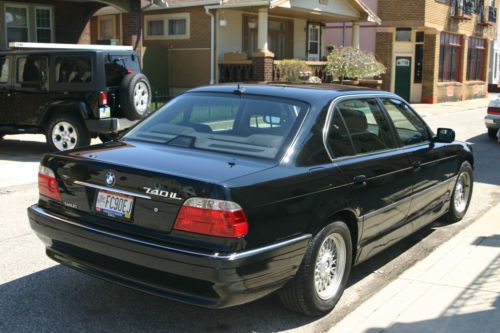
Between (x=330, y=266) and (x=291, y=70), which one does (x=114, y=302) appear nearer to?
(x=330, y=266)

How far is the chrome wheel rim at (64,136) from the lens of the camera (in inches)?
425

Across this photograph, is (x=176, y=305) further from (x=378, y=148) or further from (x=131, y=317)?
(x=378, y=148)

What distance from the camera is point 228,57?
21266 mm

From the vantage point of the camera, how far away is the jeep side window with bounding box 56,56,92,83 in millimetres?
10680

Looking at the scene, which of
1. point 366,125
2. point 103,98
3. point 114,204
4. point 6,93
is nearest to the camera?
point 114,204

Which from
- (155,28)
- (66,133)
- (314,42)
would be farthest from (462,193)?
(314,42)

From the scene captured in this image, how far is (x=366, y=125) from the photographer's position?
16.2ft

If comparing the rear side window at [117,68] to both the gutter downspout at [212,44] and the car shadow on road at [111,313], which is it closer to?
the car shadow on road at [111,313]

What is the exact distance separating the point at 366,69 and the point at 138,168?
63.1 feet

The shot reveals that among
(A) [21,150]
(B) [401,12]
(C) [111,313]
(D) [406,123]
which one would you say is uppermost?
(B) [401,12]

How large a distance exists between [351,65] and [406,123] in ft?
55.2

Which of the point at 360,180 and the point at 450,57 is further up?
the point at 450,57

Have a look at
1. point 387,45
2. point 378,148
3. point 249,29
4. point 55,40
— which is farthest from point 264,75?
point 378,148

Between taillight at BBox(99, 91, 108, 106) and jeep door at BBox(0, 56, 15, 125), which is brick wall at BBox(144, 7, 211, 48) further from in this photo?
taillight at BBox(99, 91, 108, 106)
